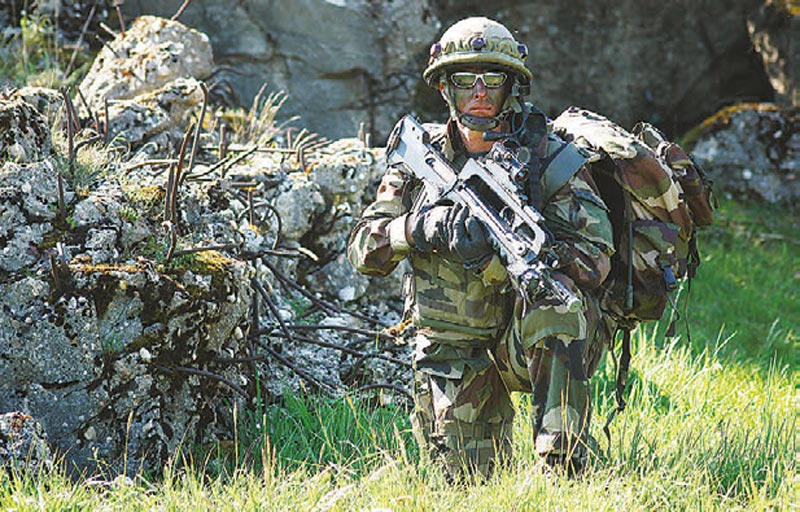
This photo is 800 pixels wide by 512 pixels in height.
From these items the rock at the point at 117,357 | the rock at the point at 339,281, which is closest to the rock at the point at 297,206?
the rock at the point at 339,281

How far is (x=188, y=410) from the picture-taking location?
4574 mm

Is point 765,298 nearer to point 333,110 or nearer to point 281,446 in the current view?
point 333,110

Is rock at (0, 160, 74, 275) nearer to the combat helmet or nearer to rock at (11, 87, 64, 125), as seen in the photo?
rock at (11, 87, 64, 125)

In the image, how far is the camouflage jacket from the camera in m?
3.94

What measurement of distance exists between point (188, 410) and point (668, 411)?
2429 millimetres

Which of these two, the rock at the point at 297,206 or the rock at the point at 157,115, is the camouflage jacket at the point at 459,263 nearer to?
the rock at the point at 297,206

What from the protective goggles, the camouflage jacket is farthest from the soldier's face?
the camouflage jacket

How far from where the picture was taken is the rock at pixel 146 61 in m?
6.95

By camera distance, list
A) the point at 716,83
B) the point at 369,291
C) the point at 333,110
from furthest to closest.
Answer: the point at 716,83, the point at 333,110, the point at 369,291

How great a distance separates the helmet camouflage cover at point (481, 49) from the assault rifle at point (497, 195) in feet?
1.01

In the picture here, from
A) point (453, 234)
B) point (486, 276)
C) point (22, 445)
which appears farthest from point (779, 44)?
point (22, 445)

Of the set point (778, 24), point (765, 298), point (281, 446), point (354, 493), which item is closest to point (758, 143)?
point (778, 24)

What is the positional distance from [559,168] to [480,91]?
42cm

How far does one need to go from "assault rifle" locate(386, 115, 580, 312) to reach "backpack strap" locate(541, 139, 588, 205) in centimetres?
17
